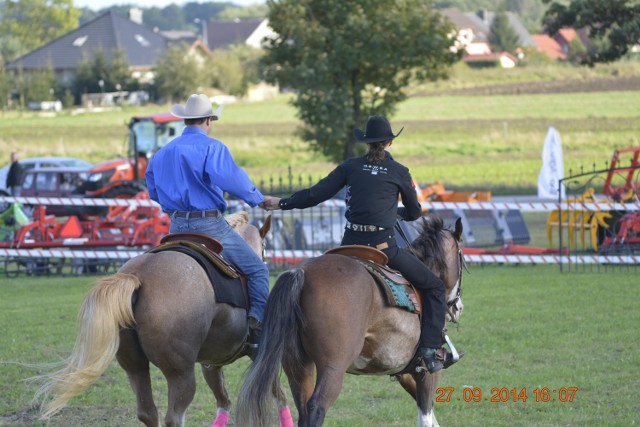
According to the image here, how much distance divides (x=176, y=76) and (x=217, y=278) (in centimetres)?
7105

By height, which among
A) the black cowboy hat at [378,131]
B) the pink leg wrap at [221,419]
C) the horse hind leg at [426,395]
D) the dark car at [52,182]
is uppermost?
the black cowboy hat at [378,131]

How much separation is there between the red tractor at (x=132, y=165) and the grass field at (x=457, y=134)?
883mm

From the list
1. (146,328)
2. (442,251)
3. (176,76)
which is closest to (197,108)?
(146,328)

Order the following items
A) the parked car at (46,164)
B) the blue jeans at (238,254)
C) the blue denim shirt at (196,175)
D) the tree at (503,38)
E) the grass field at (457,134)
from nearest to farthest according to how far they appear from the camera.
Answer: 1. the blue denim shirt at (196,175)
2. the blue jeans at (238,254)
3. the parked car at (46,164)
4. the grass field at (457,134)
5. the tree at (503,38)

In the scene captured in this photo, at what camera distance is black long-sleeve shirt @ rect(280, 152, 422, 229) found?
6852 millimetres

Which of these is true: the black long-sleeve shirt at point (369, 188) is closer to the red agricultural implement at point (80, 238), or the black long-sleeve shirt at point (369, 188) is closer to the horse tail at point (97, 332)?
the horse tail at point (97, 332)

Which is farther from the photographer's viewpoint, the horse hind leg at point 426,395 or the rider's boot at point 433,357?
the horse hind leg at point 426,395

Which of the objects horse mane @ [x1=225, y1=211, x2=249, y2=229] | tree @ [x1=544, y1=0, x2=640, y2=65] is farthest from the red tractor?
horse mane @ [x1=225, y1=211, x2=249, y2=229]

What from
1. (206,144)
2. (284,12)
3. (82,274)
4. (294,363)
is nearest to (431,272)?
(294,363)

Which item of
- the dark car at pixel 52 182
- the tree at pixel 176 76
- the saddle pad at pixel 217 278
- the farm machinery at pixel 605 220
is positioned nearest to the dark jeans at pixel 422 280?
the saddle pad at pixel 217 278

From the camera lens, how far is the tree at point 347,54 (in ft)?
89.0

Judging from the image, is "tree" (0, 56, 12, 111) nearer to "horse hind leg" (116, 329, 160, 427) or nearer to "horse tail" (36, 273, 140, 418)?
"horse hind leg" (116, 329, 160, 427)

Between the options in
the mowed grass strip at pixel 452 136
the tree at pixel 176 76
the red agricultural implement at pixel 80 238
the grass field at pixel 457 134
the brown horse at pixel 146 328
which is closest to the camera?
the brown horse at pixel 146 328

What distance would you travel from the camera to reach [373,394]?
29.7 feet
